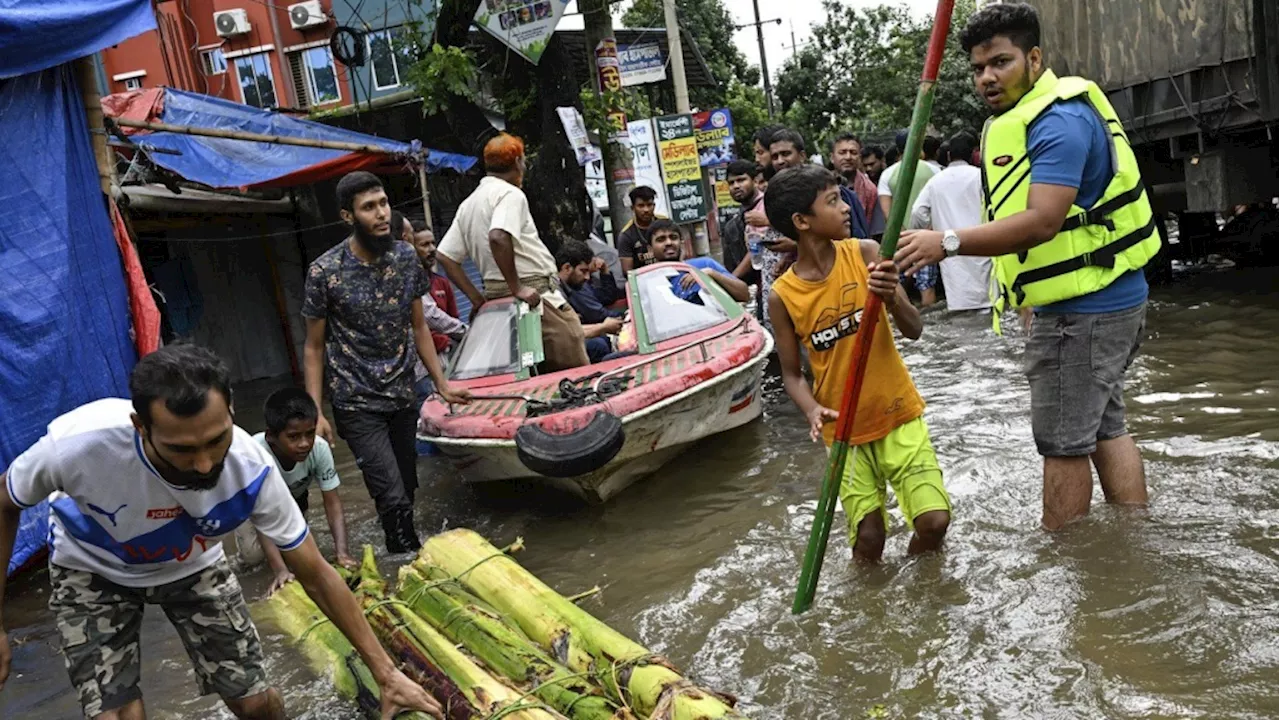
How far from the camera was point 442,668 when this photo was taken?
11.4 feet

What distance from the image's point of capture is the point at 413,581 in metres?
4.29

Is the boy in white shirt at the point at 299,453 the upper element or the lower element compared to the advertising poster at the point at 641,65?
lower

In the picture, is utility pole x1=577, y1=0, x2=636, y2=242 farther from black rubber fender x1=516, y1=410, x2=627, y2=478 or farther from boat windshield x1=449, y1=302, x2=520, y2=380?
black rubber fender x1=516, y1=410, x2=627, y2=478

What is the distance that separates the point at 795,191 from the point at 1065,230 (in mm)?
980

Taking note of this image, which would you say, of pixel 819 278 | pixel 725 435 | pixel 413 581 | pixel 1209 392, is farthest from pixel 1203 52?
pixel 413 581

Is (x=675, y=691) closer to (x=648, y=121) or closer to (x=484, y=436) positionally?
(x=484, y=436)

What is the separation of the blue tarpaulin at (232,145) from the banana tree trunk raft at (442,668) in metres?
7.96

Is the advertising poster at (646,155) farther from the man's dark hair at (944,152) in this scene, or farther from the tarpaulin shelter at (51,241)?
the tarpaulin shelter at (51,241)

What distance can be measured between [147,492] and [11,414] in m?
3.58

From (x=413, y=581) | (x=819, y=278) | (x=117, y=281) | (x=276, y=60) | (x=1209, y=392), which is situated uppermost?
(x=276, y=60)

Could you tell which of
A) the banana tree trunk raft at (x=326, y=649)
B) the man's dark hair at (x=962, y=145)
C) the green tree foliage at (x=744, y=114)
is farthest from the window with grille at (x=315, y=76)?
the banana tree trunk raft at (x=326, y=649)

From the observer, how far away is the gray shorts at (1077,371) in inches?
146

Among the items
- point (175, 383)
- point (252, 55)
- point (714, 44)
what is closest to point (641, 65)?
point (252, 55)

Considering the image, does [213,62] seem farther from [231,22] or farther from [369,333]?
[369,333]
